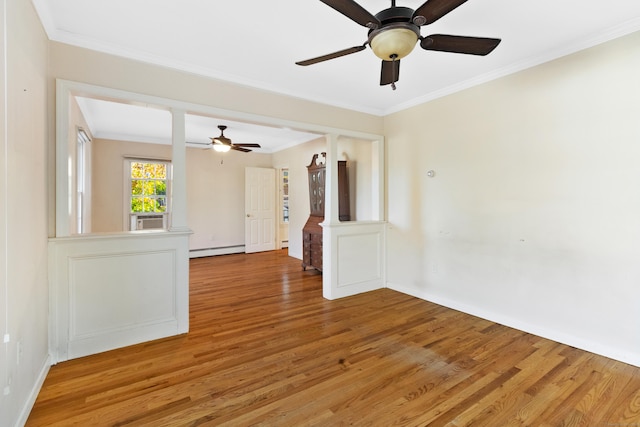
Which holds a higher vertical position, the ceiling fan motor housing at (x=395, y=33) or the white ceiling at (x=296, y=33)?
the white ceiling at (x=296, y=33)

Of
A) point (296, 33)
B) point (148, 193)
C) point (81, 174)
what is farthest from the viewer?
point (148, 193)

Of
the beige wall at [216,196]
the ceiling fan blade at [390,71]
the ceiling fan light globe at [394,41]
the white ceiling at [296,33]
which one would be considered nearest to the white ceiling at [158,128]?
the beige wall at [216,196]

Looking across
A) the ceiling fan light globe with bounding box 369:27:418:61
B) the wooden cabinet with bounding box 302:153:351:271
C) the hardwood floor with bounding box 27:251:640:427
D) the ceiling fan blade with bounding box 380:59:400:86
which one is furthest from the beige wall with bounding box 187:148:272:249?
the ceiling fan light globe with bounding box 369:27:418:61

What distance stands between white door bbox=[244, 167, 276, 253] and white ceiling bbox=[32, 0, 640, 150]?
4099 mm

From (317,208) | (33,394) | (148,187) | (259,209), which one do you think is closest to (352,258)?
(317,208)

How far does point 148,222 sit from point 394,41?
614cm

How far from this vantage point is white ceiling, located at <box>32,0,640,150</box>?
2.03 m

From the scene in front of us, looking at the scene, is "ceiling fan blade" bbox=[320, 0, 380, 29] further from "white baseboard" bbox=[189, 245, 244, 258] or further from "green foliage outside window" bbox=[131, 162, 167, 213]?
"white baseboard" bbox=[189, 245, 244, 258]

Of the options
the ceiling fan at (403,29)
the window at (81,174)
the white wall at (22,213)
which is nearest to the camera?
the white wall at (22,213)

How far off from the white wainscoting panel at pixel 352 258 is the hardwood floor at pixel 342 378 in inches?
26.2

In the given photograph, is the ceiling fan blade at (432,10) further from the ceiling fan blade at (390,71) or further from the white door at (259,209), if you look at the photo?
the white door at (259,209)

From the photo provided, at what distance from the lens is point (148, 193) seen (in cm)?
619

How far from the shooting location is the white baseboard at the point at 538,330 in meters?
2.31

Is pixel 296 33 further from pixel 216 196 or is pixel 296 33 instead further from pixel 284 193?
pixel 284 193
